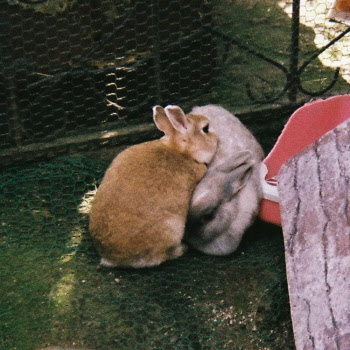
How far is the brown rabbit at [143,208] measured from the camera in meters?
3.11

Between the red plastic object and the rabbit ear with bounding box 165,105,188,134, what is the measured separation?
501 millimetres

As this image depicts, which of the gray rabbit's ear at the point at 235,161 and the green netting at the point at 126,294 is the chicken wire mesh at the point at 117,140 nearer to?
the green netting at the point at 126,294

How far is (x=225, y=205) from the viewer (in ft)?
10.9

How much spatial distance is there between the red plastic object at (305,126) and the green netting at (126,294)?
0.40m

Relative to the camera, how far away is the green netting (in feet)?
9.46

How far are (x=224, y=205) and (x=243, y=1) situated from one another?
289 cm

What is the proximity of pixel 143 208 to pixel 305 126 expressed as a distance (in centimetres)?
116

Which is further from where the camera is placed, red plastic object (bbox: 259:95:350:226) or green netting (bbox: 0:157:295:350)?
red plastic object (bbox: 259:95:350:226)

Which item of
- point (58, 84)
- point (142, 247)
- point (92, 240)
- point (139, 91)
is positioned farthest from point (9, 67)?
point (142, 247)

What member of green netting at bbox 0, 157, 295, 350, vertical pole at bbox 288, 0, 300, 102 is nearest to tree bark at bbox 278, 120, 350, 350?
green netting at bbox 0, 157, 295, 350

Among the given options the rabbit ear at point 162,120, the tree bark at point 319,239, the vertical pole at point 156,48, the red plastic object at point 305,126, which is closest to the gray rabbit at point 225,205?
the red plastic object at point 305,126

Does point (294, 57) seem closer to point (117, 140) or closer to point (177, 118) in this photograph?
point (177, 118)

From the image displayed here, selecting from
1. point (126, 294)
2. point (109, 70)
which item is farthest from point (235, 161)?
point (109, 70)

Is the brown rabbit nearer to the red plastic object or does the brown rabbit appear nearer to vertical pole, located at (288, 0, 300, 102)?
the red plastic object
